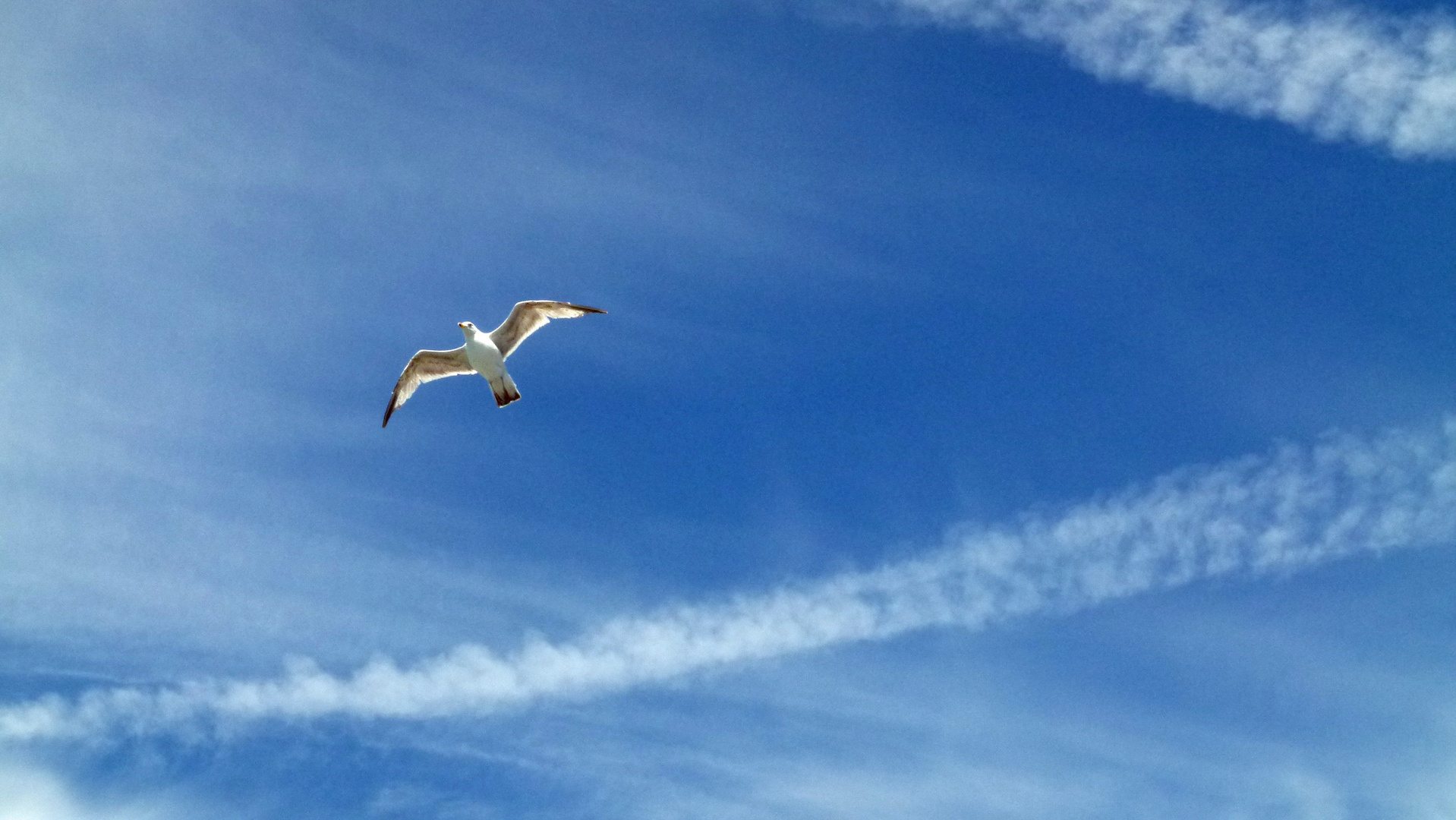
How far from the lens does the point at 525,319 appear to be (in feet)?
218

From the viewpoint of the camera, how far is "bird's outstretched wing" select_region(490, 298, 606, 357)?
216 feet

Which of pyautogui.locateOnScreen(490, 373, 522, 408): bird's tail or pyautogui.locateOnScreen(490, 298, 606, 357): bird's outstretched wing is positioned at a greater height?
pyautogui.locateOnScreen(490, 298, 606, 357): bird's outstretched wing

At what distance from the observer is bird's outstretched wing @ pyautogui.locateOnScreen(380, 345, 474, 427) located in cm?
6800

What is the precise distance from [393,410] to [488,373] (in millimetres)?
6152

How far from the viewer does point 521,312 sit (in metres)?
66.1

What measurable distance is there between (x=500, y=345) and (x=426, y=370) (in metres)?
5.18

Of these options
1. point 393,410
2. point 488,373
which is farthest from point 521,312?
point 393,410

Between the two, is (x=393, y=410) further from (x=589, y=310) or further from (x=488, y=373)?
(x=589, y=310)

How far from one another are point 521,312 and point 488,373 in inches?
150

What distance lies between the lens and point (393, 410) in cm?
6881

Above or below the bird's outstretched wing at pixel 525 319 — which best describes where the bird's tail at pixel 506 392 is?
below

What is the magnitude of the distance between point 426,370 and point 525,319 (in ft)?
22.7

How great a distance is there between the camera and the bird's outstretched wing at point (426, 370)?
68.0 m

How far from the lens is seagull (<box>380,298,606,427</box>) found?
65688 mm
